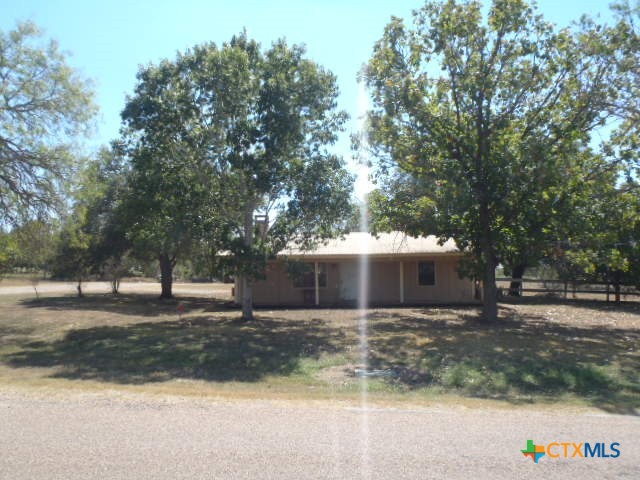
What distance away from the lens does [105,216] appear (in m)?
28.4

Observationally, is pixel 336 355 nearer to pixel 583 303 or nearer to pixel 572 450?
pixel 572 450

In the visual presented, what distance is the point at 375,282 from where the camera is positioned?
25438 millimetres

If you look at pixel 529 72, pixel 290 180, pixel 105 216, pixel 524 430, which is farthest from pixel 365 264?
pixel 524 430

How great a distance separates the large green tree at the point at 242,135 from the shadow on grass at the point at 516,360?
4.67 meters

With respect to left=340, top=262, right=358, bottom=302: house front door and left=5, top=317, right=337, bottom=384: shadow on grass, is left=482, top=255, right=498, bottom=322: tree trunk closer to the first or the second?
left=5, top=317, right=337, bottom=384: shadow on grass

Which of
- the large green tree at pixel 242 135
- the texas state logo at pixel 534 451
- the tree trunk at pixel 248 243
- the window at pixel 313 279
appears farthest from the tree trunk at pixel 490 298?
the texas state logo at pixel 534 451

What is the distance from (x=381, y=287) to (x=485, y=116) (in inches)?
432

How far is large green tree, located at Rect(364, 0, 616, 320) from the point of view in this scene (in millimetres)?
15273

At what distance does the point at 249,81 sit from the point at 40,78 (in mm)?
7295

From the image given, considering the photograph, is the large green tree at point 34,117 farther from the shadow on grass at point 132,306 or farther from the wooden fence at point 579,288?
the wooden fence at point 579,288

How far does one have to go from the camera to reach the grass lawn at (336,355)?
9984mm

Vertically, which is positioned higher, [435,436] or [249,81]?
[249,81]

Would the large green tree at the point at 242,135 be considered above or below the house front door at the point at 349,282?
above

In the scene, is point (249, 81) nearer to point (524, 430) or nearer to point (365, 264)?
point (365, 264)
